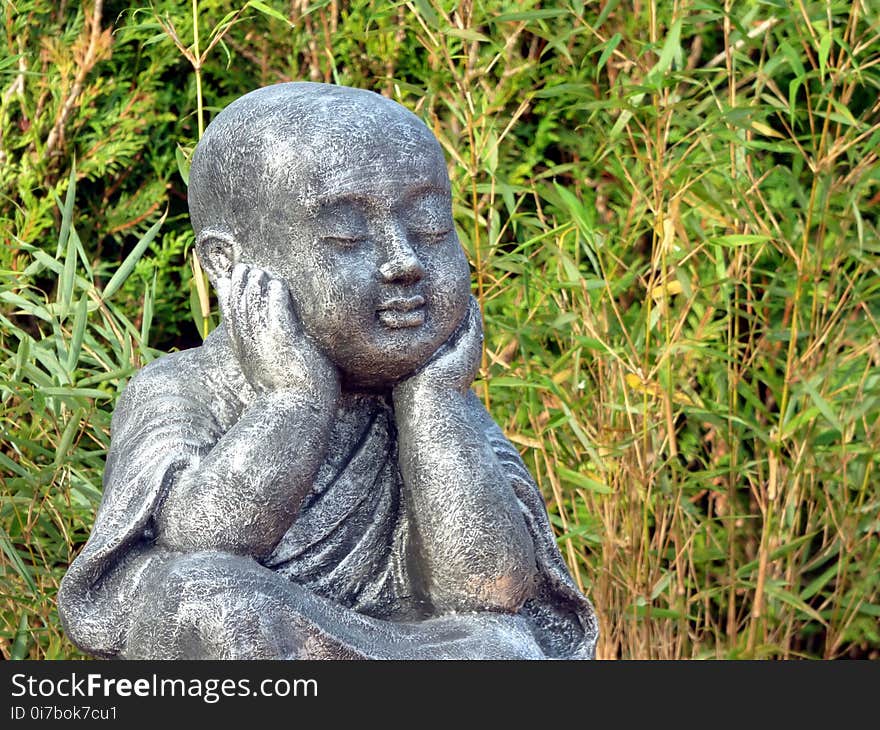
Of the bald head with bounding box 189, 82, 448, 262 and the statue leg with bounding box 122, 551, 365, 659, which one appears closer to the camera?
the statue leg with bounding box 122, 551, 365, 659

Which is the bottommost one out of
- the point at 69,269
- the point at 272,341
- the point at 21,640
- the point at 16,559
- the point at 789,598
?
the point at 21,640

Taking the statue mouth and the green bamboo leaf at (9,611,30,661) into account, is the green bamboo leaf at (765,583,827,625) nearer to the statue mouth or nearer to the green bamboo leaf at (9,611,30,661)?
the statue mouth

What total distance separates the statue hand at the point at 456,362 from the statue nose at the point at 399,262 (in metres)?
0.16

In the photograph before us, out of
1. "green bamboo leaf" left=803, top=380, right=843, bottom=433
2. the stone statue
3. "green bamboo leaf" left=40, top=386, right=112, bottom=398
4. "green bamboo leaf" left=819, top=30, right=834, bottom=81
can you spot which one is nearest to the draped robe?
the stone statue

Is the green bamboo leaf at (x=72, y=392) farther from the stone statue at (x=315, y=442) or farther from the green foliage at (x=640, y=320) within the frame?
the stone statue at (x=315, y=442)

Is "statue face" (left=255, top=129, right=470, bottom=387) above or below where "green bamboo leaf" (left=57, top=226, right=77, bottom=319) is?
above

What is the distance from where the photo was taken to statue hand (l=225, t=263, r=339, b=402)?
2592 millimetres

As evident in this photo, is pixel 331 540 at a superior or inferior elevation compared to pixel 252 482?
inferior

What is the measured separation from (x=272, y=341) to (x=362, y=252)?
0.20m

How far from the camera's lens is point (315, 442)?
2578 mm

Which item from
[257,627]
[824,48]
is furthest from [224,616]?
[824,48]

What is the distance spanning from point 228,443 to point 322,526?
0.80ft

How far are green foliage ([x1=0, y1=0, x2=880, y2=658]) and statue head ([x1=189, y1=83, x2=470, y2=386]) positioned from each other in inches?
30.3

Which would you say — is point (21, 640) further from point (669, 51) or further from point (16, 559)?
point (669, 51)
